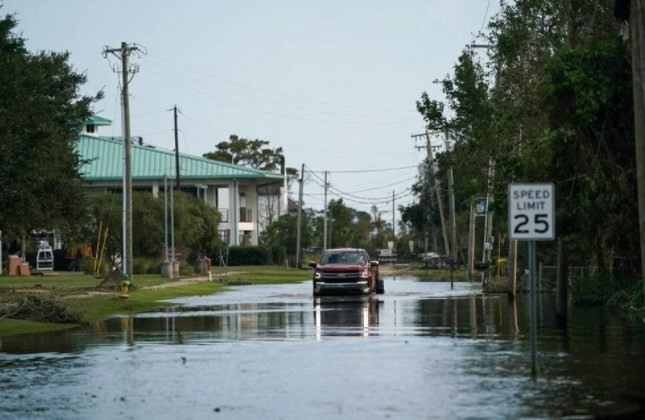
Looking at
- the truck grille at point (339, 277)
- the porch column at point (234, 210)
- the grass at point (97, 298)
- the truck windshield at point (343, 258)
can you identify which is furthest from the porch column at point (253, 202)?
the truck grille at point (339, 277)

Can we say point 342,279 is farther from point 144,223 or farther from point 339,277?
point 144,223

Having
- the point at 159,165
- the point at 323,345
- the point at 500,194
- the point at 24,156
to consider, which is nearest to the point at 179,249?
the point at 159,165

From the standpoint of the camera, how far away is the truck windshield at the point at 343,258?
45.8 meters

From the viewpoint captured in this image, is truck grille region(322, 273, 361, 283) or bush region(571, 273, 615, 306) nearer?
bush region(571, 273, 615, 306)

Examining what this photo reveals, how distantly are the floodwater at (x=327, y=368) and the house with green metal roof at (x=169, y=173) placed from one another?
221ft

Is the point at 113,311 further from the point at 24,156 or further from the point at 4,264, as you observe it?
the point at 4,264

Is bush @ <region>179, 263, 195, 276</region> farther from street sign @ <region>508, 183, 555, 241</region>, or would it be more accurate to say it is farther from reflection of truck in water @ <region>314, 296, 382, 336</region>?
street sign @ <region>508, 183, 555, 241</region>

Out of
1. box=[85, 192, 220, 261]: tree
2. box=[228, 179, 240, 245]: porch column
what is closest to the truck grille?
box=[85, 192, 220, 261]: tree

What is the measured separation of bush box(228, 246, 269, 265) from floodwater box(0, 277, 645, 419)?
68.1m

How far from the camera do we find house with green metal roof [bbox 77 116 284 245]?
98.1 m

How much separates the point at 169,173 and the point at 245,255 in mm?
8616

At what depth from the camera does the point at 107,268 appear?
Result: 74125mm

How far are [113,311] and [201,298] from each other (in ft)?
31.7

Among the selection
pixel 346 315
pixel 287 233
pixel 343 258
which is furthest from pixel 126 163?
pixel 287 233
